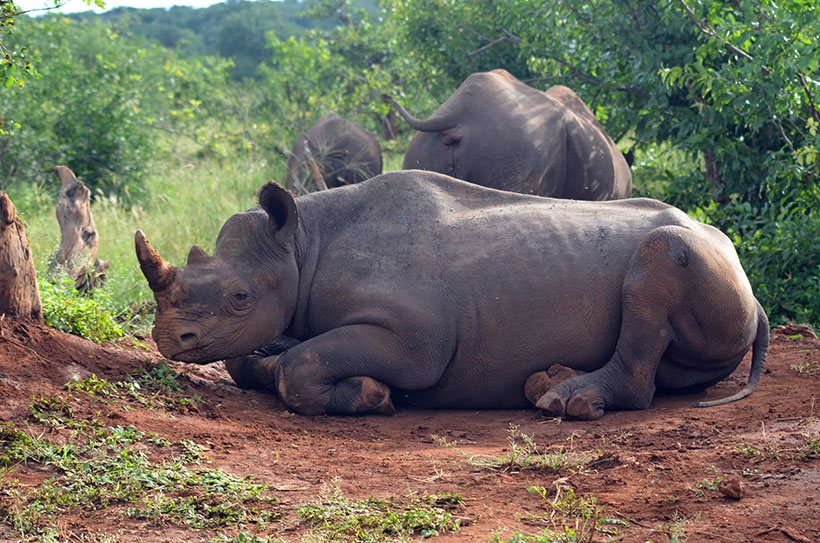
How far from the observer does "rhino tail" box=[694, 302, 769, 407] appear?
654cm

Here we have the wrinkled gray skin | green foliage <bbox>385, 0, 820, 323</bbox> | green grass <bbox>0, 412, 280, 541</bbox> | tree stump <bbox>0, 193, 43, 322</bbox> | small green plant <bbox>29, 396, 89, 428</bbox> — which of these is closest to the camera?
green grass <bbox>0, 412, 280, 541</bbox>

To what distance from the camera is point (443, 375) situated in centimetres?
680

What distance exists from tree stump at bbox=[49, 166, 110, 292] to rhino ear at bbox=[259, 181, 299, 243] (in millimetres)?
2284

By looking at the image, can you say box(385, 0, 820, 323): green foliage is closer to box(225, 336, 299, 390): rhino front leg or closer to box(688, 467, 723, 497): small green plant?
box(225, 336, 299, 390): rhino front leg

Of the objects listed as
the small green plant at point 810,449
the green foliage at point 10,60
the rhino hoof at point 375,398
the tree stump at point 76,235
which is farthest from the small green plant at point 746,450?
the tree stump at point 76,235

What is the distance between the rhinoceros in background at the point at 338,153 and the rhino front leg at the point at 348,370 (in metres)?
7.03

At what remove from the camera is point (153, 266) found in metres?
6.35

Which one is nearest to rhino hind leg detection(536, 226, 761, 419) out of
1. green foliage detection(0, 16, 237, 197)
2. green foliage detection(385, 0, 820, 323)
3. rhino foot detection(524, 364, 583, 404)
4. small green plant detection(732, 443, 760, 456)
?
rhino foot detection(524, 364, 583, 404)

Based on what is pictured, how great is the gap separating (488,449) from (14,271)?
107 inches

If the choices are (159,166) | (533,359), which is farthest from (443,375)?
(159,166)

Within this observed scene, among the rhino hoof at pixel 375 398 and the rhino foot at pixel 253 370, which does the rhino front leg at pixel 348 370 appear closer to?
the rhino hoof at pixel 375 398

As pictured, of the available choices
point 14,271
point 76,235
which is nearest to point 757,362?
point 14,271

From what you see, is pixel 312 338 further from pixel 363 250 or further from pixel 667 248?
pixel 667 248

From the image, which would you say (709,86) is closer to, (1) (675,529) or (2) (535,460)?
(2) (535,460)
